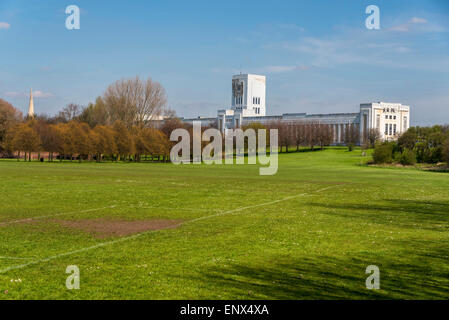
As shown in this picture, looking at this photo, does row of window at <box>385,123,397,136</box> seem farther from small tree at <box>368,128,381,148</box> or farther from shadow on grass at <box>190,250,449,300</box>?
shadow on grass at <box>190,250,449,300</box>

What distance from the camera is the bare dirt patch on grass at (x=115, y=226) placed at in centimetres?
1628

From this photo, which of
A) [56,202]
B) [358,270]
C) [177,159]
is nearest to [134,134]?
[177,159]

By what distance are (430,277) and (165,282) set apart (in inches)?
222

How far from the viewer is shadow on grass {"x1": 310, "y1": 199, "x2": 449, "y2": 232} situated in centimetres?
1911

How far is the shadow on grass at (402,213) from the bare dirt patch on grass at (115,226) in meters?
7.52

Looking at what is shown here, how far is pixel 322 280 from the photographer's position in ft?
34.7

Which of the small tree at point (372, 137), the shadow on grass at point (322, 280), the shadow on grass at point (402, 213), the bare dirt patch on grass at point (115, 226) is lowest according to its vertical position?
the shadow on grass at point (322, 280)

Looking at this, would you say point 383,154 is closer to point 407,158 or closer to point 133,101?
point 407,158

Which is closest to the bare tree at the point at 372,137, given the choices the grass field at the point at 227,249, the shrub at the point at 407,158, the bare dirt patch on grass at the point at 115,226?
the shrub at the point at 407,158

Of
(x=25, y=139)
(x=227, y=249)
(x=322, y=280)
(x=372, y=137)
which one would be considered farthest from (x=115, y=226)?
(x=372, y=137)

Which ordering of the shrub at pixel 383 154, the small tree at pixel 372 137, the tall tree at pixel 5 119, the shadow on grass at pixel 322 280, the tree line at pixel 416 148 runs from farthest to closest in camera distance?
the small tree at pixel 372 137 → the tall tree at pixel 5 119 → the shrub at pixel 383 154 → the tree line at pixel 416 148 → the shadow on grass at pixel 322 280

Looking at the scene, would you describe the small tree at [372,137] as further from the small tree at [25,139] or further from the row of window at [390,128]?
the small tree at [25,139]
